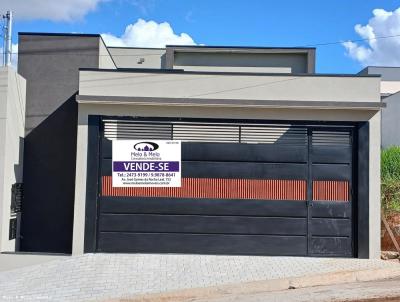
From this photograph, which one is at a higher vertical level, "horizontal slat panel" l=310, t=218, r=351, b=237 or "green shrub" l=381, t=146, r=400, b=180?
"green shrub" l=381, t=146, r=400, b=180

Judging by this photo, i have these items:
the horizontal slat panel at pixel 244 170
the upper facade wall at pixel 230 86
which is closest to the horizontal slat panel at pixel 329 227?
the horizontal slat panel at pixel 244 170

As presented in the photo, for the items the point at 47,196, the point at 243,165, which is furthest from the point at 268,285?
the point at 47,196

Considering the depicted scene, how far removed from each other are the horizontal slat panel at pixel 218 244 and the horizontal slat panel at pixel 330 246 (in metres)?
0.20

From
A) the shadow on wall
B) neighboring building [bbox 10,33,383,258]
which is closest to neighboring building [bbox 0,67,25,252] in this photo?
the shadow on wall

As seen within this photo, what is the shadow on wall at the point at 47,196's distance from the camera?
1062 centimetres

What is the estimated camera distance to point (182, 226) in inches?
380

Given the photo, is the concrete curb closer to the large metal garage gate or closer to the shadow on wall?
the large metal garage gate

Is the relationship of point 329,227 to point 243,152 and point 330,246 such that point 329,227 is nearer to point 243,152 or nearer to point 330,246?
point 330,246

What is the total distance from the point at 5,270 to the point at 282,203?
5332 mm

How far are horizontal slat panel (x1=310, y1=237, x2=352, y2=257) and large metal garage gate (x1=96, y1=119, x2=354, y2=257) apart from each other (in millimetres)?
20

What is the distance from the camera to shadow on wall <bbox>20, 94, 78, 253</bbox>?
10.6m

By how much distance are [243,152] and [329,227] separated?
7.34 feet

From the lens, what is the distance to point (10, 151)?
32.4 ft

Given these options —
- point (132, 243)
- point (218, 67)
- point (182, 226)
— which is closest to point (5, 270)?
point (132, 243)
